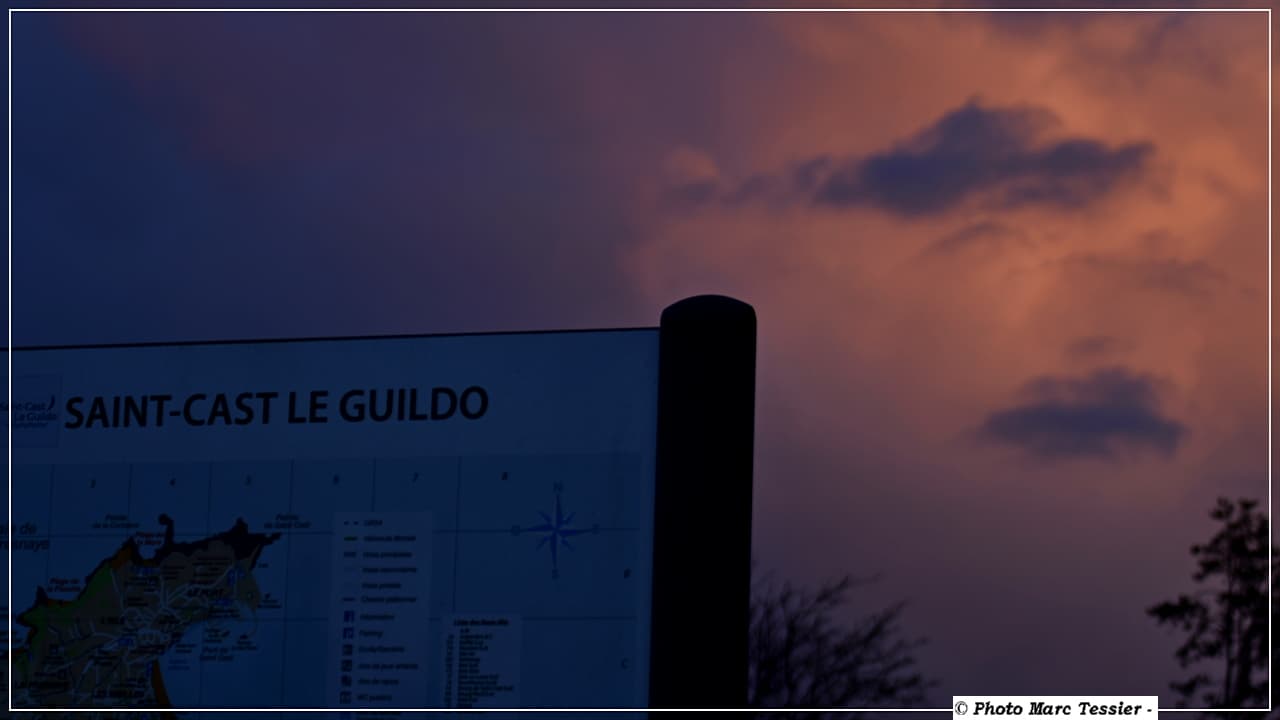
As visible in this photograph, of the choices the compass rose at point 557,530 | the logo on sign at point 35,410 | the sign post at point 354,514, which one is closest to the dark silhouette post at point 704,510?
the sign post at point 354,514

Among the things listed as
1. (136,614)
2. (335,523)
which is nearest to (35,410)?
(136,614)

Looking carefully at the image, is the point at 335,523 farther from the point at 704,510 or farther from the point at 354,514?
the point at 704,510

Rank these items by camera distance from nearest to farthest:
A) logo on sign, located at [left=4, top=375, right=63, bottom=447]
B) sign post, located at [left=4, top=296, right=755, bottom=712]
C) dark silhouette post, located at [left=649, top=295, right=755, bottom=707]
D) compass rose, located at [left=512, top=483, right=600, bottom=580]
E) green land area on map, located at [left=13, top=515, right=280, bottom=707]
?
1. dark silhouette post, located at [left=649, top=295, right=755, bottom=707]
2. sign post, located at [left=4, top=296, right=755, bottom=712]
3. compass rose, located at [left=512, top=483, right=600, bottom=580]
4. green land area on map, located at [left=13, top=515, right=280, bottom=707]
5. logo on sign, located at [left=4, top=375, right=63, bottom=447]

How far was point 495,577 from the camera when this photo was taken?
6.32m

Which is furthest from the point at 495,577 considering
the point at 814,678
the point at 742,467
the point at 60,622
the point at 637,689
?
the point at 814,678

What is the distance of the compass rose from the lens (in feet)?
20.5

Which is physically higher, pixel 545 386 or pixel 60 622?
pixel 545 386

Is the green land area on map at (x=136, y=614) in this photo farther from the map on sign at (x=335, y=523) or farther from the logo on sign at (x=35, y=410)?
the logo on sign at (x=35, y=410)

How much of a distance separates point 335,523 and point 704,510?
1.75m

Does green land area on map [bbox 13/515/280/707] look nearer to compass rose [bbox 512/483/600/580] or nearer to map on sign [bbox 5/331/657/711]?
map on sign [bbox 5/331/657/711]

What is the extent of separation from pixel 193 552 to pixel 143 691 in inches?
23.7

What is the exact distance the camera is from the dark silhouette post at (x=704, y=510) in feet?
18.1

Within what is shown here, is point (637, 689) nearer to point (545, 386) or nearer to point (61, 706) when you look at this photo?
point (545, 386)

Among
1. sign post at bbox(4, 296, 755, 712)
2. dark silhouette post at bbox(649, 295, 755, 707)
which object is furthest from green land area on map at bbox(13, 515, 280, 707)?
dark silhouette post at bbox(649, 295, 755, 707)
